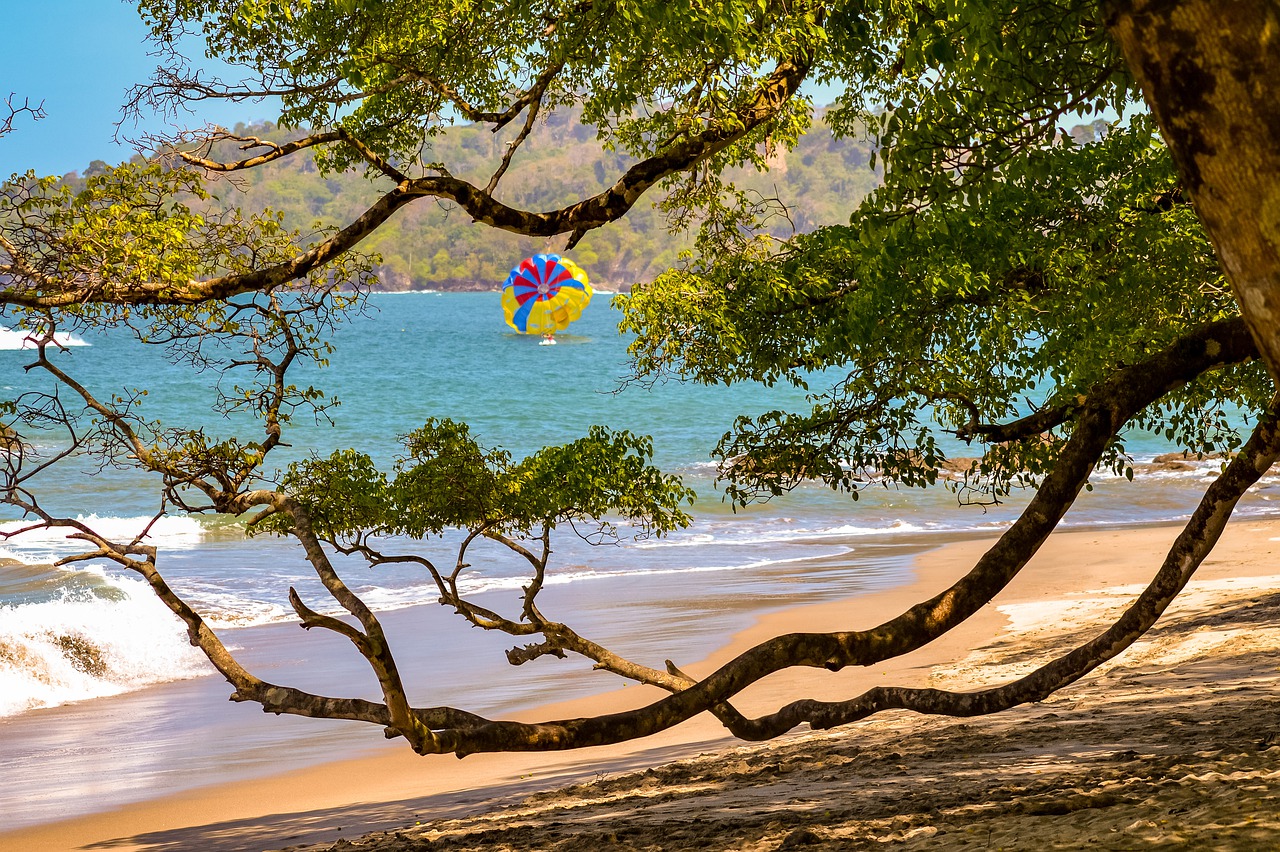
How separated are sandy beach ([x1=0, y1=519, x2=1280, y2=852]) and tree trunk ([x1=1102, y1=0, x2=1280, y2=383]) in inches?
96.6

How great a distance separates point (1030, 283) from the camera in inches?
291

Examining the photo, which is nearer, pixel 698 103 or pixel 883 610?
pixel 698 103

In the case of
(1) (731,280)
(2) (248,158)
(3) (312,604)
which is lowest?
(3) (312,604)

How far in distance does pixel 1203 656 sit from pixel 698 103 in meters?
6.17

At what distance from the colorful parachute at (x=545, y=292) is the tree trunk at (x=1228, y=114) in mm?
50300

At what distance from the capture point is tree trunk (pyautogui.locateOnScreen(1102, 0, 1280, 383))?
2443 millimetres

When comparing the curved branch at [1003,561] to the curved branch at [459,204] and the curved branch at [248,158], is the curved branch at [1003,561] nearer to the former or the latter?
the curved branch at [459,204]

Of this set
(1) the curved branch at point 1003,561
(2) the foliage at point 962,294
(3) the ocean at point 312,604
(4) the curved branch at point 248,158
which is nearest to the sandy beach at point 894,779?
(1) the curved branch at point 1003,561

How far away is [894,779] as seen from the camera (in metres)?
6.60

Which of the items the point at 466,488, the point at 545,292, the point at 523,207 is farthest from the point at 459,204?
the point at 523,207

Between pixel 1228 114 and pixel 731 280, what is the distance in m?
5.47

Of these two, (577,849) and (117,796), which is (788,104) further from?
(117,796)

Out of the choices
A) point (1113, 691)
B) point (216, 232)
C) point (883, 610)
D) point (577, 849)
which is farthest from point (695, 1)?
point (883, 610)

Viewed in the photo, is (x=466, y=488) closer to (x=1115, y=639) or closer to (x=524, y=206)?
(x=1115, y=639)
